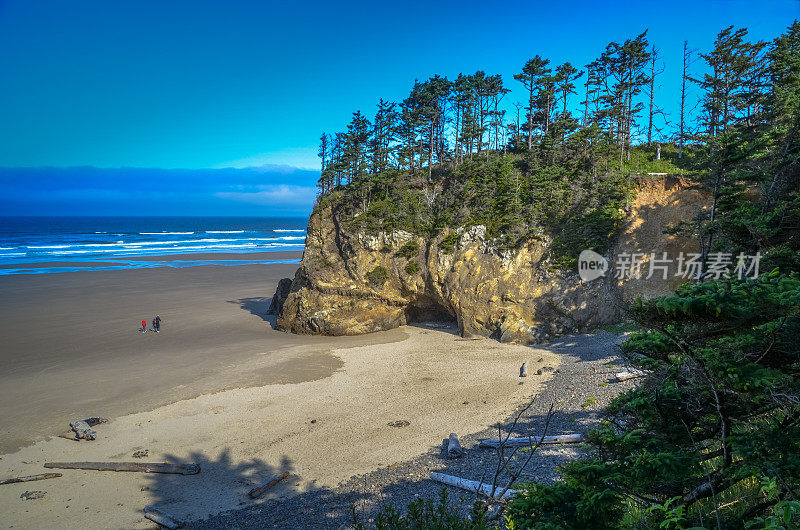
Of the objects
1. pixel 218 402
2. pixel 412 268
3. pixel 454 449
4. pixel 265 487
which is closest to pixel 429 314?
pixel 412 268

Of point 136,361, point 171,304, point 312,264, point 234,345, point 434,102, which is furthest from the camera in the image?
point 434,102

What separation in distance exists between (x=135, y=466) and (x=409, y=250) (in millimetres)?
20732

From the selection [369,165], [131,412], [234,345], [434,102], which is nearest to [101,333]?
[234,345]

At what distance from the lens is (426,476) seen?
12.4 m

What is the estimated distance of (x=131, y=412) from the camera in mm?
18219

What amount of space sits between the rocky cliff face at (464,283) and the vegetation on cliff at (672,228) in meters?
1.19

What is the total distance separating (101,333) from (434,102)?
35821mm

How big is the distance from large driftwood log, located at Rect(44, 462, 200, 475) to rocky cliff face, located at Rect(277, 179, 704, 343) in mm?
15719

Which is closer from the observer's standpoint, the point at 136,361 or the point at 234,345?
the point at 136,361

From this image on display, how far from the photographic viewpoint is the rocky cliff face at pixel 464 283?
970 inches

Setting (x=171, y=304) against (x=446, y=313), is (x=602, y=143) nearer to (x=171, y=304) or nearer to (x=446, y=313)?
(x=446, y=313)

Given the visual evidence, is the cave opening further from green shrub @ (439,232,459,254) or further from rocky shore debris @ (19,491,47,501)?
rocky shore debris @ (19,491,47,501)

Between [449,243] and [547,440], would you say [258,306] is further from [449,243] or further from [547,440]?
[547,440]

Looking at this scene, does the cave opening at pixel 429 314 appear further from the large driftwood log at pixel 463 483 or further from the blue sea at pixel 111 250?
the blue sea at pixel 111 250
